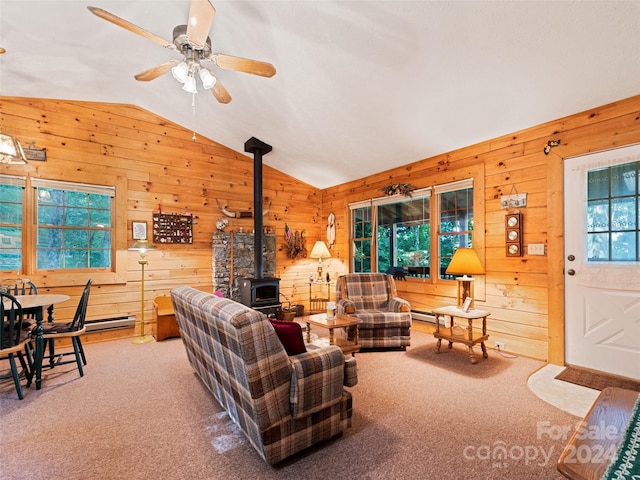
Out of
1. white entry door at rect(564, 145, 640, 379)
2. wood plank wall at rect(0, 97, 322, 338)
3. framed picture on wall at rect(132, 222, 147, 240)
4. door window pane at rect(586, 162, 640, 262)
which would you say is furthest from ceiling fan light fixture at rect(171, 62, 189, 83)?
door window pane at rect(586, 162, 640, 262)

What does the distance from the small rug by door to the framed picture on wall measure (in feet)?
18.3

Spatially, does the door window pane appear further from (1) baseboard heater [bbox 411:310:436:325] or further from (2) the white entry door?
(1) baseboard heater [bbox 411:310:436:325]

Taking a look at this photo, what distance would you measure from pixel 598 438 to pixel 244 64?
10.1 feet

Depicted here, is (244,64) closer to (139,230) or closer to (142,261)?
(142,261)

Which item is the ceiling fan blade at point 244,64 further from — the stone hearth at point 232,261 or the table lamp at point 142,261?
the stone hearth at point 232,261

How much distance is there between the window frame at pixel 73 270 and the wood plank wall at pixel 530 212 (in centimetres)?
483

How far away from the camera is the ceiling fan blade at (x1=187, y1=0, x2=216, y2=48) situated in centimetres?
196

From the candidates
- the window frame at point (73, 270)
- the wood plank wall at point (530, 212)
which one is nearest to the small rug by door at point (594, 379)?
the wood plank wall at point (530, 212)

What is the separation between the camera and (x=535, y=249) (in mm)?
3479

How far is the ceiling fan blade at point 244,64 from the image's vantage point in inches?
99.3

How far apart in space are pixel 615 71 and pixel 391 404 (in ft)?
11.2

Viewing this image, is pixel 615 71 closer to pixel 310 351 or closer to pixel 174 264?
pixel 310 351

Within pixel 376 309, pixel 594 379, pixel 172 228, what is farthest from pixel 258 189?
pixel 594 379

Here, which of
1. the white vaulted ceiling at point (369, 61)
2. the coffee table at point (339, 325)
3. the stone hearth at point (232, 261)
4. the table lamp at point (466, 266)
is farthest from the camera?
the stone hearth at point (232, 261)
